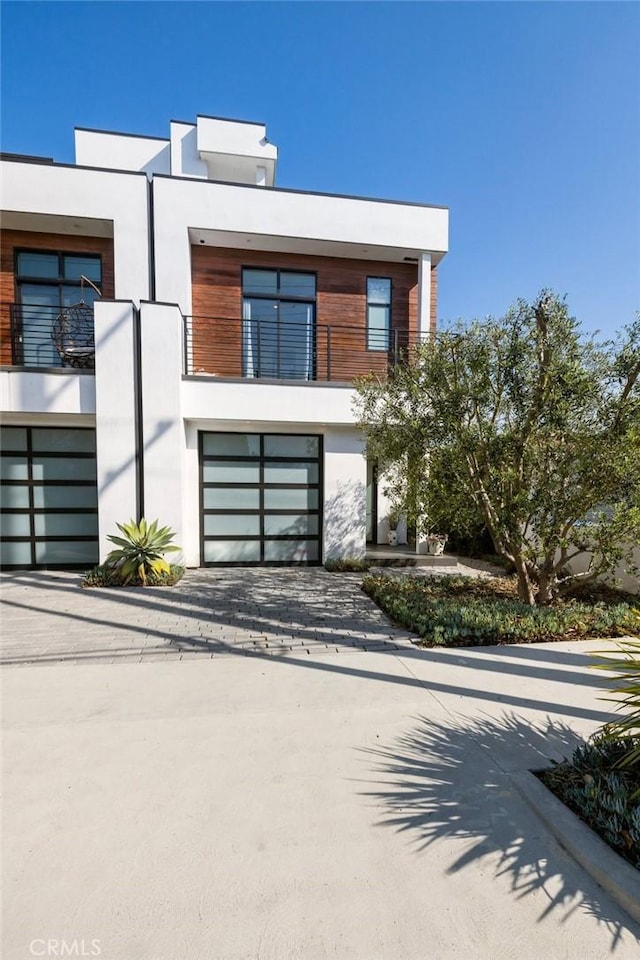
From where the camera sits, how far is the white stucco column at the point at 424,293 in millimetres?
9508

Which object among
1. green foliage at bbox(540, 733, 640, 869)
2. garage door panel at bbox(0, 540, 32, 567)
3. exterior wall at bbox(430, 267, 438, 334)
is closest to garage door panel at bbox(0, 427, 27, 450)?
garage door panel at bbox(0, 540, 32, 567)

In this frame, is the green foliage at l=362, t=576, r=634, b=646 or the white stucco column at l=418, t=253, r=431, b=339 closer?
the green foliage at l=362, t=576, r=634, b=646

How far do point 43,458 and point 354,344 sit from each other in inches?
Answer: 280

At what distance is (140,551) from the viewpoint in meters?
7.33

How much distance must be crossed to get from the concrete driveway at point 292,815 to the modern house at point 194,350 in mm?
5075

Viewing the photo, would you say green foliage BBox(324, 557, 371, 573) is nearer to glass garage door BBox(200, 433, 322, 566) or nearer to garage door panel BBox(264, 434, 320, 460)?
glass garage door BBox(200, 433, 322, 566)

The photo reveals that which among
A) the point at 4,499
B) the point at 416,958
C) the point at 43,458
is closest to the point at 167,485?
the point at 43,458

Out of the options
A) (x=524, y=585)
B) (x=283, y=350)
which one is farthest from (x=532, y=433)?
(x=283, y=350)

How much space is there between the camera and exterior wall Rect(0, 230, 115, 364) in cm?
880

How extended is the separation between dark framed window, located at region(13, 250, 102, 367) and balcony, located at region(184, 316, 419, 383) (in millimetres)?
2502

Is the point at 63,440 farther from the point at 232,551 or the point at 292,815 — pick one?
the point at 292,815

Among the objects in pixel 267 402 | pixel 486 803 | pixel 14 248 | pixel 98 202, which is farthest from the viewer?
pixel 14 248

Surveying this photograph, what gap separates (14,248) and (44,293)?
3.28ft

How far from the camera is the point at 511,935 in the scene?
1.67m
